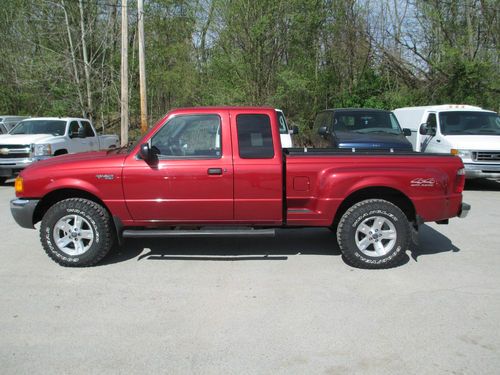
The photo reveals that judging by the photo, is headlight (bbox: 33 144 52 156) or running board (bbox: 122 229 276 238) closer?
running board (bbox: 122 229 276 238)

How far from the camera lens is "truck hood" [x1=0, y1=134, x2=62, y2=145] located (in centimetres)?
1164

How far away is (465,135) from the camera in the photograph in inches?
440

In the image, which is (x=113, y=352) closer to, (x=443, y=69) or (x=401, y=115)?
(x=401, y=115)

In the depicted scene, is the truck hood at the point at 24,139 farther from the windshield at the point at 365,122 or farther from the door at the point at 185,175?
the door at the point at 185,175

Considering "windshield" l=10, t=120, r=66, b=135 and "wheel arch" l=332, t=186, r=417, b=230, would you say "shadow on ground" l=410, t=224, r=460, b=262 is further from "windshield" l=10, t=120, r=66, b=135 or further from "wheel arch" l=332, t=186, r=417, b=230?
"windshield" l=10, t=120, r=66, b=135

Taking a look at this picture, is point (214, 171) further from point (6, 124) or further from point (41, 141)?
point (6, 124)

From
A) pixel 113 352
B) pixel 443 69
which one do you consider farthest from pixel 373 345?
pixel 443 69

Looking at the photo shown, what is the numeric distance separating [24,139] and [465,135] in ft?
35.7

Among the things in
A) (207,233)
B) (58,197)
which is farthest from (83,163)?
(207,233)

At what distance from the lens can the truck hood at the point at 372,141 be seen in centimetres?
1002

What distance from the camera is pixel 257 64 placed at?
769 inches

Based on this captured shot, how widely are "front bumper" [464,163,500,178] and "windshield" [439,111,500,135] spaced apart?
1150 mm

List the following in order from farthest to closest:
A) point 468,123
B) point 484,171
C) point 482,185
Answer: point 482,185
point 468,123
point 484,171

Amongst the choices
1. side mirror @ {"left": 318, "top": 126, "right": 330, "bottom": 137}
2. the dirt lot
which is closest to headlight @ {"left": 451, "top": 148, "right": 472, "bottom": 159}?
side mirror @ {"left": 318, "top": 126, "right": 330, "bottom": 137}
